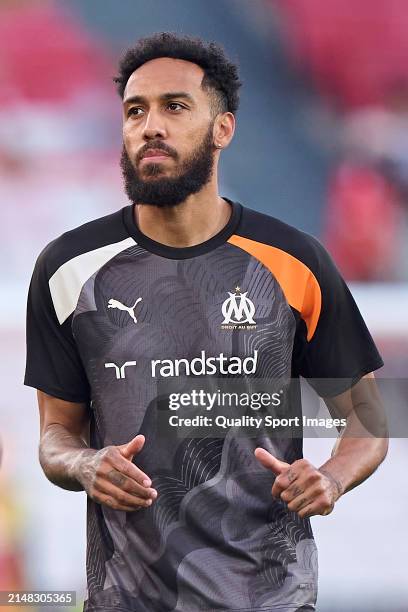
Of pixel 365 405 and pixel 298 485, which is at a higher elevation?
pixel 365 405

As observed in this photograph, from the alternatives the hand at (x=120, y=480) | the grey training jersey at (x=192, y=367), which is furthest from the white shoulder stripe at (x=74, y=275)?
the hand at (x=120, y=480)

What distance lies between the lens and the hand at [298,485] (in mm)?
2098

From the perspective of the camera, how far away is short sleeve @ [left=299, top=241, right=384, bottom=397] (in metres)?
2.40

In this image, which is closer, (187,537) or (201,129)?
(187,537)

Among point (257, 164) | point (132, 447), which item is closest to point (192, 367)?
point (132, 447)

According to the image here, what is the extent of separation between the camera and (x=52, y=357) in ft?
7.76

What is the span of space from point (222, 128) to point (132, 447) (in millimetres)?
781

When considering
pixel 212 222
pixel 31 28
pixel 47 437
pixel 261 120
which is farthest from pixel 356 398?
pixel 31 28

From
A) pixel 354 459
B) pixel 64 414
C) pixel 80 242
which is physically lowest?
pixel 354 459

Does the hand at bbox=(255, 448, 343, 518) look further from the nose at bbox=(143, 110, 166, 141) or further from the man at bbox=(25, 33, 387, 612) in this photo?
the nose at bbox=(143, 110, 166, 141)

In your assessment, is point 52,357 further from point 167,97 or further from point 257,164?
point 257,164

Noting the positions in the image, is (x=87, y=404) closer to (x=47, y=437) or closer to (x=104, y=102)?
(x=47, y=437)

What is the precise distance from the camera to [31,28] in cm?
304

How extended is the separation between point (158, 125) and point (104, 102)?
0.76 m
